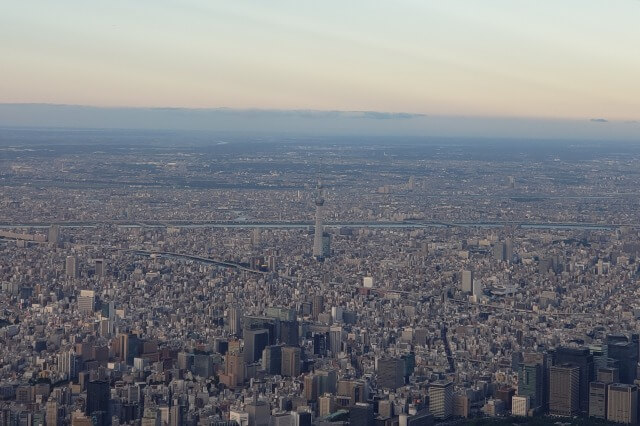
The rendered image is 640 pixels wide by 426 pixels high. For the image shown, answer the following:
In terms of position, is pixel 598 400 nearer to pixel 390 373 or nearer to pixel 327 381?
pixel 390 373

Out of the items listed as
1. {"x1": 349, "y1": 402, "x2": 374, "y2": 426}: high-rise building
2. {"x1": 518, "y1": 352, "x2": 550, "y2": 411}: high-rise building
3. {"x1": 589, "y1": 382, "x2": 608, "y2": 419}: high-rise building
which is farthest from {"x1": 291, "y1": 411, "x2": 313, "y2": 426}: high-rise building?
{"x1": 589, "y1": 382, "x2": 608, "y2": 419}: high-rise building

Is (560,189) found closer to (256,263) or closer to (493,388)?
(256,263)

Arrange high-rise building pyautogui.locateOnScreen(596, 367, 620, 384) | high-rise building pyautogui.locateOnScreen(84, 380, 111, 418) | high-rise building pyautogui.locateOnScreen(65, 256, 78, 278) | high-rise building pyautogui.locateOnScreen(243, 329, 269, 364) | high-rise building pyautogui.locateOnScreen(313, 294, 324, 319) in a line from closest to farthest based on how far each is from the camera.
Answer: high-rise building pyautogui.locateOnScreen(84, 380, 111, 418) < high-rise building pyautogui.locateOnScreen(596, 367, 620, 384) < high-rise building pyautogui.locateOnScreen(243, 329, 269, 364) < high-rise building pyautogui.locateOnScreen(313, 294, 324, 319) < high-rise building pyautogui.locateOnScreen(65, 256, 78, 278)

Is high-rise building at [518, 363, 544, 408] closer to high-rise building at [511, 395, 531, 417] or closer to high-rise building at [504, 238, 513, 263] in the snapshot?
high-rise building at [511, 395, 531, 417]

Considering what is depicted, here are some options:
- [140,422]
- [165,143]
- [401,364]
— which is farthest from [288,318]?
[165,143]

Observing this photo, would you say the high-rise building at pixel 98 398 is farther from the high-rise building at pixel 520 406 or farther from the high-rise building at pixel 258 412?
the high-rise building at pixel 520 406
